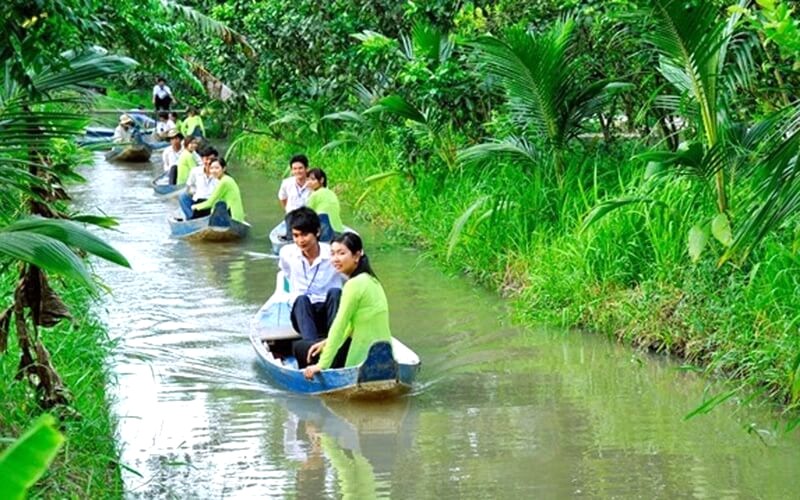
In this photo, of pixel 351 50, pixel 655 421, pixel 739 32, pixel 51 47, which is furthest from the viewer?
pixel 351 50

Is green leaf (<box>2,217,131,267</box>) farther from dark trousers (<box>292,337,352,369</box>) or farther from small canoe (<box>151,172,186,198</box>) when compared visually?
small canoe (<box>151,172,186,198</box>)

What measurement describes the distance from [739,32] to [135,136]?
66.9ft

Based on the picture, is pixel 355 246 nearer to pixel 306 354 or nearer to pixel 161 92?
pixel 306 354

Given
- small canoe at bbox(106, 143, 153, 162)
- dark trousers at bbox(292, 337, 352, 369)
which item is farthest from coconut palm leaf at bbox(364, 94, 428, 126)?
small canoe at bbox(106, 143, 153, 162)

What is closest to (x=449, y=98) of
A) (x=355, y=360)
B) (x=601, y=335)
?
(x=601, y=335)

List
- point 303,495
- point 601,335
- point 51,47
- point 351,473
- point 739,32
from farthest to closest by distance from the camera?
point 601,335 → point 739,32 → point 351,473 → point 303,495 → point 51,47

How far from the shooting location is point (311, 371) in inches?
369

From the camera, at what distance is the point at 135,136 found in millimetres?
28609

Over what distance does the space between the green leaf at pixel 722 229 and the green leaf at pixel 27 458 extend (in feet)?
27.4

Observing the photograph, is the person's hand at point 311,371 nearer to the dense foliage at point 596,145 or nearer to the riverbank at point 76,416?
the riverbank at point 76,416

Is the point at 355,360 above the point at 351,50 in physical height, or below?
below

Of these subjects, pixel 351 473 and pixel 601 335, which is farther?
pixel 601 335

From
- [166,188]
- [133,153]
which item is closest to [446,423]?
[166,188]

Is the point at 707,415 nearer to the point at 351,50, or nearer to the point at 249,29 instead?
the point at 351,50
